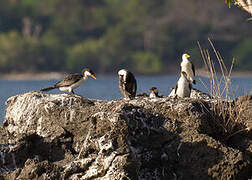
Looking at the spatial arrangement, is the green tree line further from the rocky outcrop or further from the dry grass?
the rocky outcrop

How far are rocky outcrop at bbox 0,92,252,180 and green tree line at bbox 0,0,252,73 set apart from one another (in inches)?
2146

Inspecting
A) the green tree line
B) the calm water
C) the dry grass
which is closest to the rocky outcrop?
the dry grass

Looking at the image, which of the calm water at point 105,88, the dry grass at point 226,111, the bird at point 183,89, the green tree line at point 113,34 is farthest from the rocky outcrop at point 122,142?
the green tree line at point 113,34

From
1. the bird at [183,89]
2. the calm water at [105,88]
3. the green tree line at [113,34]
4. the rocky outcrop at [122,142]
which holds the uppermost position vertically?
the green tree line at [113,34]

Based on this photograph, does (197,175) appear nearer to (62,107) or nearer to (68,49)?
(62,107)

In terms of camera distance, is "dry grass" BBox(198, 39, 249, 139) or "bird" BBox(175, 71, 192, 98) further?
"bird" BBox(175, 71, 192, 98)

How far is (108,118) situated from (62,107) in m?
0.97

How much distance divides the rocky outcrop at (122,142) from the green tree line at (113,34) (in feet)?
179

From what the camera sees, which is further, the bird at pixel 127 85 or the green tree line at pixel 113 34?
the green tree line at pixel 113 34

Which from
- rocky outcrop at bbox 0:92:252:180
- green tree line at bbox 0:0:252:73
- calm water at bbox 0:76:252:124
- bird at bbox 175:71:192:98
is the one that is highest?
green tree line at bbox 0:0:252:73

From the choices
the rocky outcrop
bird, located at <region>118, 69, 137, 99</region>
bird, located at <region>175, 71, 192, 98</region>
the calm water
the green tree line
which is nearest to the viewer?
the rocky outcrop

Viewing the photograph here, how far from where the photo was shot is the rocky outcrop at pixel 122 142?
26.2 feet

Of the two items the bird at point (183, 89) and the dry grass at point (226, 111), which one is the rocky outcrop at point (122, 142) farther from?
the bird at point (183, 89)

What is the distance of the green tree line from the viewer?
68438mm
